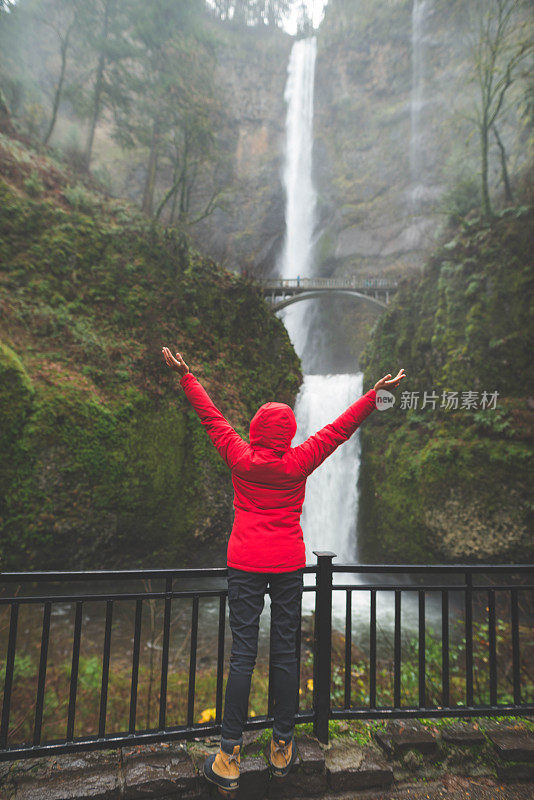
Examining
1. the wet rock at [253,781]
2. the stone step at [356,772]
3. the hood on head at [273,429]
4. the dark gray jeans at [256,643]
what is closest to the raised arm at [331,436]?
→ the hood on head at [273,429]

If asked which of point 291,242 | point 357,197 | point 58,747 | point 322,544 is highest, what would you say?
point 357,197

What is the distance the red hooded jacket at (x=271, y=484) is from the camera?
2072 millimetres

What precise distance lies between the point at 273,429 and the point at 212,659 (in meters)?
5.53

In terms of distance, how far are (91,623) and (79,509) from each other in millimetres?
1948

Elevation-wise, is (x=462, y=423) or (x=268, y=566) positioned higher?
(x=462, y=423)

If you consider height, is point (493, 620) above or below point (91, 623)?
above

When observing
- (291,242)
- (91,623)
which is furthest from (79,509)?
(291,242)

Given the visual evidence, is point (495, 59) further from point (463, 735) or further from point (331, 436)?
point (463, 735)

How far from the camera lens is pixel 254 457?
7.02ft

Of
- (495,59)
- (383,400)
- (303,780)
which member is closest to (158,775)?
(303,780)

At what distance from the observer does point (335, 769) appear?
7.29ft

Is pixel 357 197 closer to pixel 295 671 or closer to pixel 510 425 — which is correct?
pixel 510 425

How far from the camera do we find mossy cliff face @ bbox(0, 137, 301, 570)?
645cm

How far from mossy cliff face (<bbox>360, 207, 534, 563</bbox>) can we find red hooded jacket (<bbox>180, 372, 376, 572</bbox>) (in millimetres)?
7437
